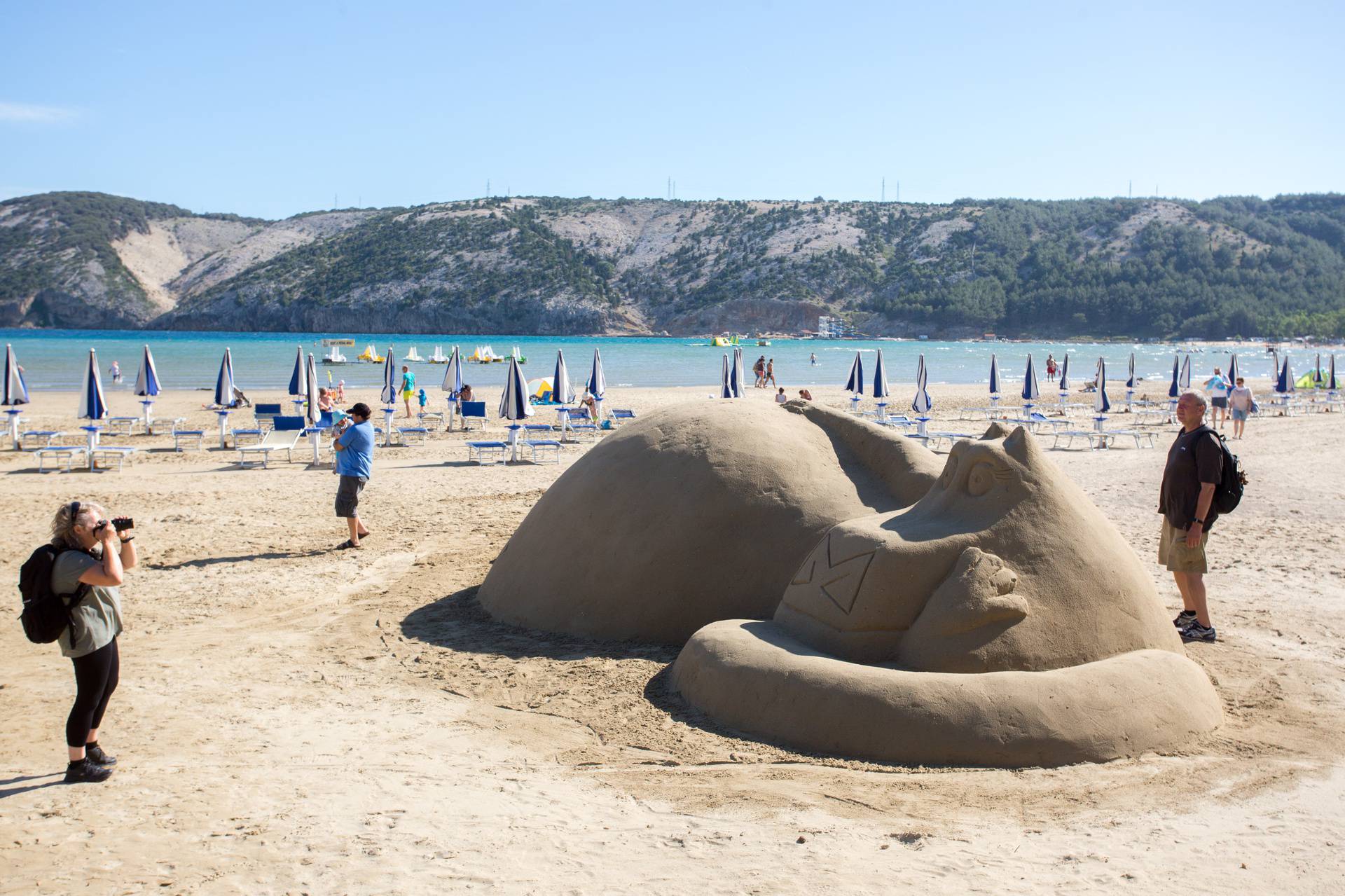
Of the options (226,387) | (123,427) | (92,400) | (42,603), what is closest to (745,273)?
(123,427)

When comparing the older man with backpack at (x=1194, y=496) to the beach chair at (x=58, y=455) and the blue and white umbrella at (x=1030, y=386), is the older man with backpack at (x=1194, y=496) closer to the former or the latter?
the beach chair at (x=58, y=455)

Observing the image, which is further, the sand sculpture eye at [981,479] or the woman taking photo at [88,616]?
the sand sculpture eye at [981,479]

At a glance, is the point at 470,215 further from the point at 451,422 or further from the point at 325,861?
the point at 325,861

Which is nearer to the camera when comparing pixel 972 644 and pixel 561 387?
pixel 972 644

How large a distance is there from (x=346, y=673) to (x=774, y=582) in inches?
118

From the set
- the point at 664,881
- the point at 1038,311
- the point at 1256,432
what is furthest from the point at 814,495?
the point at 1038,311

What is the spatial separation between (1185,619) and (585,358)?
203 ft

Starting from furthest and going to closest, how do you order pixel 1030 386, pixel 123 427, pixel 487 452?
pixel 1030 386, pixel 123 427, pixel 487 452

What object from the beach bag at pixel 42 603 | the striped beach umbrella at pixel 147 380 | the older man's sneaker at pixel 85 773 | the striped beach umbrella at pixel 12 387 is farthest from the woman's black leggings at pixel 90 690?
the striped beach umbrella at pixel 147 380

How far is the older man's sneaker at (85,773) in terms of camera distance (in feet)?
16.7

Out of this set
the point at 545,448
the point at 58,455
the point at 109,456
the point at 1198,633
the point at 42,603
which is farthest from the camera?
the point at 545,448

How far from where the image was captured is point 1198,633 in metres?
7.37

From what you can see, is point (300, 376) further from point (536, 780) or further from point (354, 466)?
point (536, 780)

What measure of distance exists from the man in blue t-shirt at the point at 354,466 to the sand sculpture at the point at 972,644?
594cm
